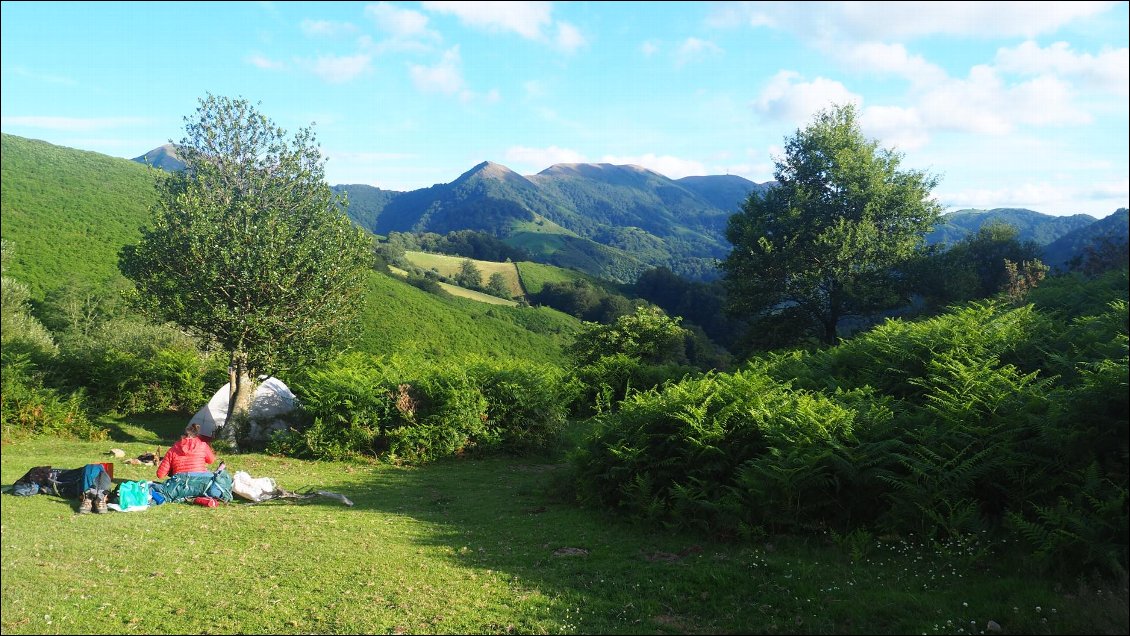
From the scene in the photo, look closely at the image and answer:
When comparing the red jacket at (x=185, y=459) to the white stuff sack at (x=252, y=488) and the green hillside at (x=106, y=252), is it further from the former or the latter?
the green hillside at (x=106, y=252)

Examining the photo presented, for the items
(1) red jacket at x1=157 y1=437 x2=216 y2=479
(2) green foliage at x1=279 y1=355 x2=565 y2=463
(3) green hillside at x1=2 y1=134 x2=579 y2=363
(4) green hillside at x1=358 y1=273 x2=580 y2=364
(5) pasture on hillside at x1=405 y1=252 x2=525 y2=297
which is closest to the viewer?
(1) red jacket at x1=157 y1=437 x2=216 y2=479

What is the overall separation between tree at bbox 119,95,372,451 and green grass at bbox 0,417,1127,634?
8.99m

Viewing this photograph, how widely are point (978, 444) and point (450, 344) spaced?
54.7m

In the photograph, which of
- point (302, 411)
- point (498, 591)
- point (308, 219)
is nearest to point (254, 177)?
point (308, 219)

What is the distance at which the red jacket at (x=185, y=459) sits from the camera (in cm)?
1227

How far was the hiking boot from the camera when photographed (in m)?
10.1

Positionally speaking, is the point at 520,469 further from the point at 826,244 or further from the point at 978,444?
the point at 826,244

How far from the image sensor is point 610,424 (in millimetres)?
12609

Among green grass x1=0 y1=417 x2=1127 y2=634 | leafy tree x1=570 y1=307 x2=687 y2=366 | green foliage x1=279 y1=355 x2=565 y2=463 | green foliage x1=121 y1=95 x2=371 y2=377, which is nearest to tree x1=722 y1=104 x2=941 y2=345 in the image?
leafy tree x1=570 y1=307 x2=687 y2=366

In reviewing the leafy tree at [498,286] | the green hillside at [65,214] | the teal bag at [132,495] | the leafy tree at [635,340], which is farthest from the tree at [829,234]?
the leafy tree at [498,286]

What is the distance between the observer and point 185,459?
40.4 ft

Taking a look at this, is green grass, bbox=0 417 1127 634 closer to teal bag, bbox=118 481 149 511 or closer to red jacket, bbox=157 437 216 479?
teal bag, bbox=118 481 149 511

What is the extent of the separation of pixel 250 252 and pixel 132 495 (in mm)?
9518

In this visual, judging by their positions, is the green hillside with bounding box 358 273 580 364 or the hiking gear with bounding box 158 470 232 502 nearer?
the hiking gear with bounding box 158 470 232 502
